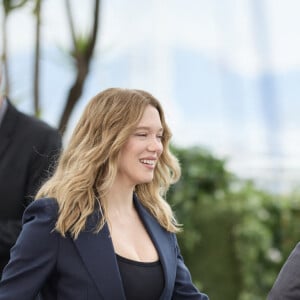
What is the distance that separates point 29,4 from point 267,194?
2.02 m

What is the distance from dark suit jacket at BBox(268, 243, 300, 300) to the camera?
→ 230cm

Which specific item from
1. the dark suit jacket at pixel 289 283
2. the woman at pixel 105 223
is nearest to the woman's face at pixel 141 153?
the woman at pixel 105 223

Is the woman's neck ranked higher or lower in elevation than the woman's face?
lower

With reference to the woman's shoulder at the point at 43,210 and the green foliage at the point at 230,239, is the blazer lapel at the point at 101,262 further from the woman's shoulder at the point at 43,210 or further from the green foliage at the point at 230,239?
the green foliage at the point at 230,239

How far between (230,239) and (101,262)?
316 cm

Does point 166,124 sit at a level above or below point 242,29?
below

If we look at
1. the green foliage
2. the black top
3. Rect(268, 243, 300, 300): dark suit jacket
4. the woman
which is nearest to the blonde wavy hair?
the woman

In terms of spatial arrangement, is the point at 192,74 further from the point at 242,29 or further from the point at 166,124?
the point at 166,124

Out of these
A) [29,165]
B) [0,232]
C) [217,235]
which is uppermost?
[29,165]

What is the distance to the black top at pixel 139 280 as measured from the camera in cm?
245

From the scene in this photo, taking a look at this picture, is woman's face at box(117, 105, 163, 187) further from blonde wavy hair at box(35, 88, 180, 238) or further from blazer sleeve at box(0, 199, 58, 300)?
blazer sleeve at box(0, 199, 58, 300)

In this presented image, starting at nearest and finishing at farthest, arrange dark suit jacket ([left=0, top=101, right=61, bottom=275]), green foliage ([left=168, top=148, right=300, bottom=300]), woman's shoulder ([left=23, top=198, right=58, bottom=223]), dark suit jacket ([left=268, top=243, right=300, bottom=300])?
dark suit jacket ([left=268, top=243, right=300, bottom=300]), woman's shoulder ([left=23, top=198, right=58, bottom=223]), dark suit jacket ([left=0, top=101, right=61, bottom=275]), green foliage ([left=168, top=148, right=300, bottom=300])

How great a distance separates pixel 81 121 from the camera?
262 cm

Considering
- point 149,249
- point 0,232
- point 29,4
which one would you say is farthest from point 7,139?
point 29,4
